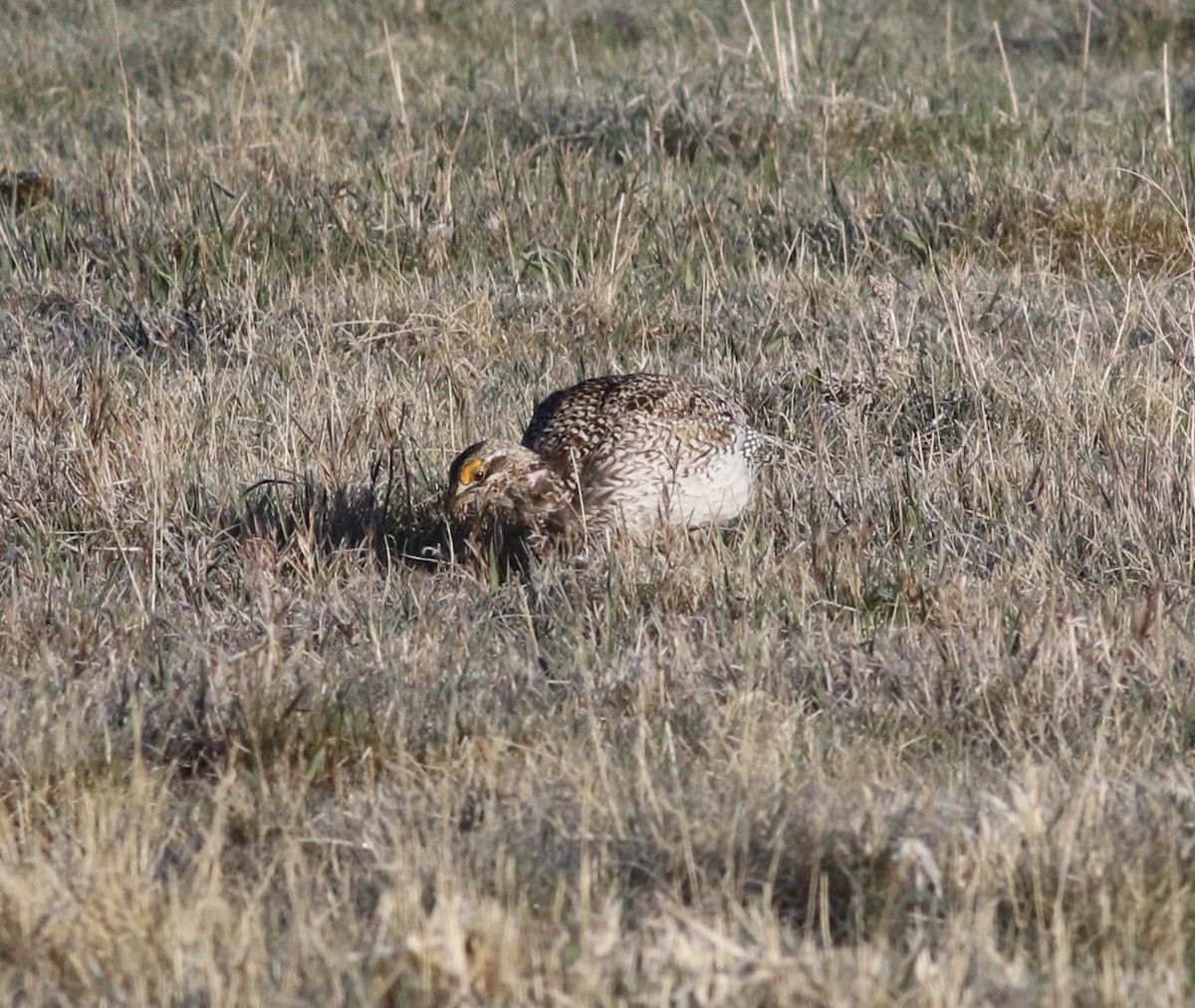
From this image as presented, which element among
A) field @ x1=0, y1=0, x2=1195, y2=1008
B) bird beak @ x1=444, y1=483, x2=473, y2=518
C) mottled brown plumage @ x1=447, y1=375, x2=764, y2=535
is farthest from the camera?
mottled brown plumage @ x1=447, y1=375, x2=764, y2=535

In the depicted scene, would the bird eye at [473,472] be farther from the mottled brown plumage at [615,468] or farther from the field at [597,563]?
the field at [597,563]

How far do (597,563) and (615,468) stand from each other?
48cm

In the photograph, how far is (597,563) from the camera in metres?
4.39

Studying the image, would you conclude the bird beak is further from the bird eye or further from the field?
the field

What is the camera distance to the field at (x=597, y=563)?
2.68 meters

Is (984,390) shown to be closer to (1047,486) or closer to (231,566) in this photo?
(1047,486)

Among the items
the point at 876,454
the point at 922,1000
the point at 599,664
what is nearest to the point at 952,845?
the point at 922,1000

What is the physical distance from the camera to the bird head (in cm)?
457

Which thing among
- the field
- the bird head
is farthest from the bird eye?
the field

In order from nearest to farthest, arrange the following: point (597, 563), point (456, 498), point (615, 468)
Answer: point (597, 563), point (456, 498), point (615, 468)

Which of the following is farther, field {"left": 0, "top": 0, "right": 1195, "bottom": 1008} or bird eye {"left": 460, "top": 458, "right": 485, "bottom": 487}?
bird eye {"left": 460, "top": 458, "right": 485, "bottom": 487}

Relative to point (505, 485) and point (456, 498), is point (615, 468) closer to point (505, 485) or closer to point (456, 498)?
point (505, 485)

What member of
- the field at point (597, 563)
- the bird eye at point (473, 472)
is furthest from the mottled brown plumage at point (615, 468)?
the field at point (597, 563)

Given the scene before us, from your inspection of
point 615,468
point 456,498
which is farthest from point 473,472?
point 615,468
